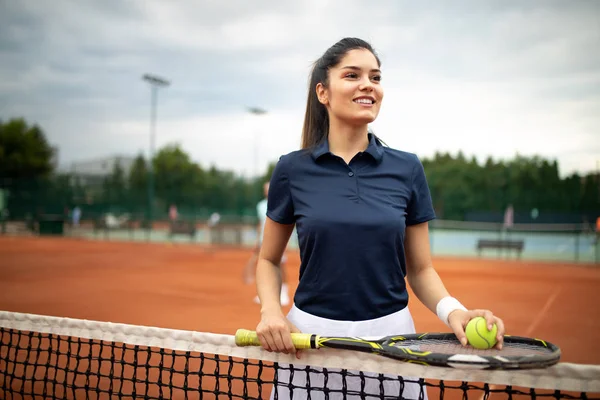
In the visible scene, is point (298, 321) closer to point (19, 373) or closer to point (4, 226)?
point (19, 373)

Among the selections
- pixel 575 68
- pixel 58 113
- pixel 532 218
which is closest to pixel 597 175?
pixel 532 218

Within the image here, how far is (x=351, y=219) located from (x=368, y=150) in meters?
0.25

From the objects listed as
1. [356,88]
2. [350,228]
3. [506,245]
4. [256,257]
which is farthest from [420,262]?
[506,245]

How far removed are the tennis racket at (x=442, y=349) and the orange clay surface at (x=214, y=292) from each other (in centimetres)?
422

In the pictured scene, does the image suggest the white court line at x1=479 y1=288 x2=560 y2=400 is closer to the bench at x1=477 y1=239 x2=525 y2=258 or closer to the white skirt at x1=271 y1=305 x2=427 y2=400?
the white skirt at x1=271 y1=305 x2=427 y2=400

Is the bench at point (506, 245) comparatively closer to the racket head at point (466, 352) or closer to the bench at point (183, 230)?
the bench at point (183, 230)

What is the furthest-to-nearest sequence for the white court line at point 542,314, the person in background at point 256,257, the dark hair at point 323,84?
the person in background at point 256,257 → the white court line at point 542,314 → the dark hair at point 323,84

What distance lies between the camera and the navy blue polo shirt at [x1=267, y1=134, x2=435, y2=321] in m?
1.48

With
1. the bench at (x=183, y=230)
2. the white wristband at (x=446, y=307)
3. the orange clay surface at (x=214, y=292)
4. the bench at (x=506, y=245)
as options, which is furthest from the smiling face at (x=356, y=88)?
the bench at (x=183, y=230)

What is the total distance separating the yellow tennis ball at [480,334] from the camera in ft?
4.34

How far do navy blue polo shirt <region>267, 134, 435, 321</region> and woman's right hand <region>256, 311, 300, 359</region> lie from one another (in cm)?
15

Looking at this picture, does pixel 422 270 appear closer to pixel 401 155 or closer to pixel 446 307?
pixel 446 307

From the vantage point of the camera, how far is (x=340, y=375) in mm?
1592

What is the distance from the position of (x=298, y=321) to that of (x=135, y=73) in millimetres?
34139
